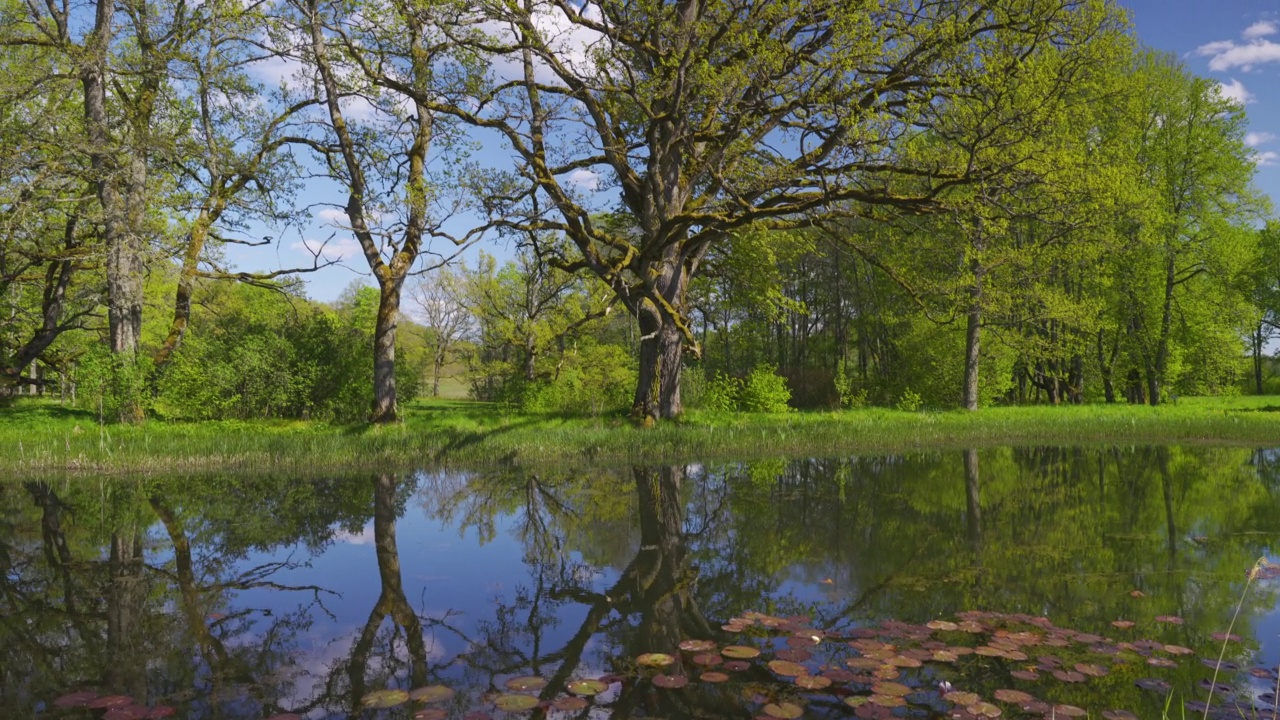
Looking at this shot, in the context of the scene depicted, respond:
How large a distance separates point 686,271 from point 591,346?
1257 centimetres

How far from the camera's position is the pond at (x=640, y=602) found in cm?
388

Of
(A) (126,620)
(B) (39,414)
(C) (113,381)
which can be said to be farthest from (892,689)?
(B) (39,414)

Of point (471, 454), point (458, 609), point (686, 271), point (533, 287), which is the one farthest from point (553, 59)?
point (533, 287)

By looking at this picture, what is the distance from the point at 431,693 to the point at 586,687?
788mm

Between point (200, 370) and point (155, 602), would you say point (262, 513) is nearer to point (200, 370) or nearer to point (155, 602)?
point (155, 602)

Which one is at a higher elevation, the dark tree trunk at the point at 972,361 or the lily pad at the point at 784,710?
the dark tree trunk at the point at 972,361

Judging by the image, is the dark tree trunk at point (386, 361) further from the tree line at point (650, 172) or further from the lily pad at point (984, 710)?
the lily pad at point (984, 710)

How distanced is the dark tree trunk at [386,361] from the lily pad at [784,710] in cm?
1415

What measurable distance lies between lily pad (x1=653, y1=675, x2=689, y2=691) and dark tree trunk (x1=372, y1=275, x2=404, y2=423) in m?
13.6

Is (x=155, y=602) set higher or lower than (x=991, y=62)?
lower

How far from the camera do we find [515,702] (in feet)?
12.5

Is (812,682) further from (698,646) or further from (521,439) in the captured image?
(521,439)

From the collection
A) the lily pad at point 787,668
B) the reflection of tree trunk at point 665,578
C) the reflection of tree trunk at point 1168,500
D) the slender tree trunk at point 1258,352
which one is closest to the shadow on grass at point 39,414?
the reflection of tree trunk at point 665,578

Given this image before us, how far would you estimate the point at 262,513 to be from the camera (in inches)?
355
